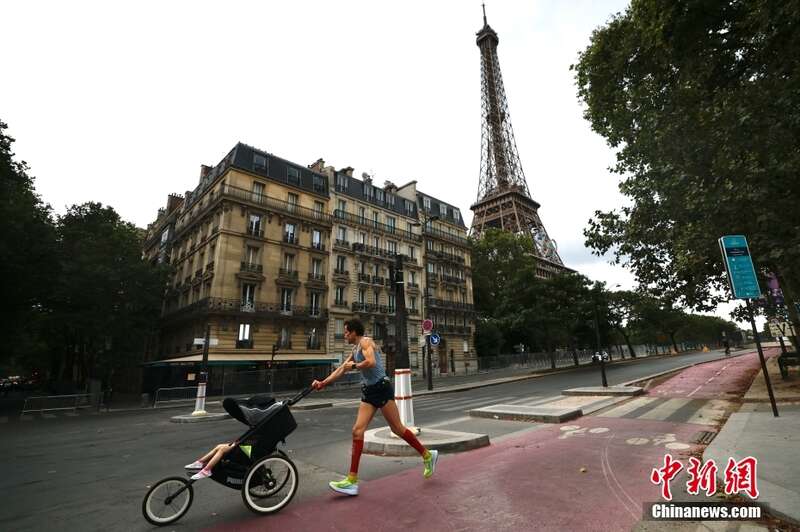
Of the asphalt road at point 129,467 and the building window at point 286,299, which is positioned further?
the building window at point 286,299

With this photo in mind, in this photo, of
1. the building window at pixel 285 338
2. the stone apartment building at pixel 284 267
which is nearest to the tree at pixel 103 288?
the stone apartment building at pixel 284 267

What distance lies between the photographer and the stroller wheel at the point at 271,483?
373 centimetres

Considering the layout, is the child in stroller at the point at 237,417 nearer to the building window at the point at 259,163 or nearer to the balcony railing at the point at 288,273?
the balcony railing at the point at 288,273

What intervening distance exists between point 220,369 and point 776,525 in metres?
27.1

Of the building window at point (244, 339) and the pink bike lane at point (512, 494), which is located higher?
the building window at point (244, 339)

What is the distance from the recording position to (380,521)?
3.38m

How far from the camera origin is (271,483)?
392cm

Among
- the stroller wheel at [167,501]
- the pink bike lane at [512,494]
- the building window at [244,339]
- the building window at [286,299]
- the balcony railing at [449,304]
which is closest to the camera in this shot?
the pink bike lane at [512,494]

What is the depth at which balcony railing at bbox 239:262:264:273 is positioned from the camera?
93.0 ft

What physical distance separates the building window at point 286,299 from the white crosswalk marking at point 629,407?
2396cm

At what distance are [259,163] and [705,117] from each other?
29544 millimetres

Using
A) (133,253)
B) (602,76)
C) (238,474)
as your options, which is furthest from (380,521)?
(133,253)

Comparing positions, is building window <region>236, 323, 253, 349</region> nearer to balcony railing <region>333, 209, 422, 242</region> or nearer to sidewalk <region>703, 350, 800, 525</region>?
balcony railing <region>333, 209, 422, 242</region>

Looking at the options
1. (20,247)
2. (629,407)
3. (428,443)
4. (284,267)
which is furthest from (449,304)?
(428,443)
